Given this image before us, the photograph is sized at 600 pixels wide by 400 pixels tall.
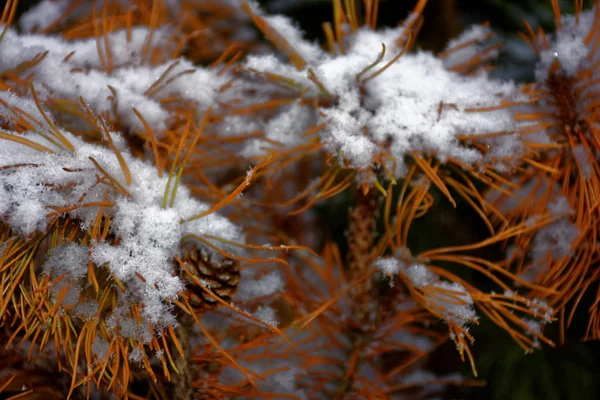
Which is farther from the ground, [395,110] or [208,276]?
[395,110]

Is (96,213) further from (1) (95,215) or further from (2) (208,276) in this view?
(2) (208,276)

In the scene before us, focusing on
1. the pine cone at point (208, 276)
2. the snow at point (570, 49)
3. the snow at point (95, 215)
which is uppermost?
the snow at point (570, 49)

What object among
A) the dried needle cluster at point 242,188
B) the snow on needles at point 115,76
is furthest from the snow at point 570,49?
the snow on needles at point 115,76

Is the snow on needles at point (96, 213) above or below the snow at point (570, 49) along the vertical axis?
below

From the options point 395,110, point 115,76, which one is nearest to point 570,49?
point 395,110

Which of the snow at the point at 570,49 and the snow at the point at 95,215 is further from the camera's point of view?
the snow at the point at 570,49

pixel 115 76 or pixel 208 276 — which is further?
pixel 115 76

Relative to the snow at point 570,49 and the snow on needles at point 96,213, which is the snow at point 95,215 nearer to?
the snow on needles at point 96,213

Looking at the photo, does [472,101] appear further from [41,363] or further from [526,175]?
[41,363]
